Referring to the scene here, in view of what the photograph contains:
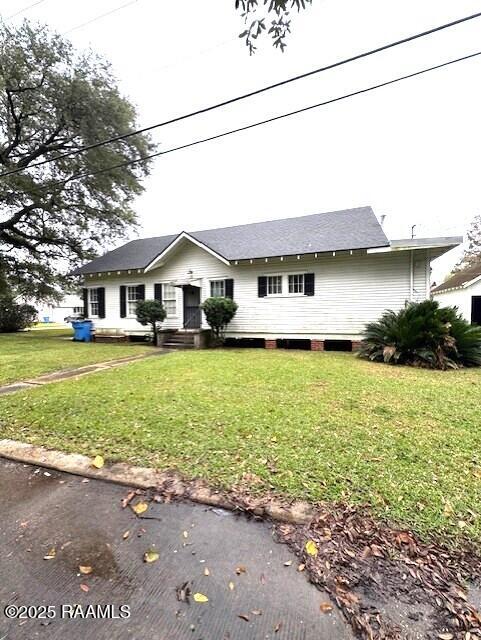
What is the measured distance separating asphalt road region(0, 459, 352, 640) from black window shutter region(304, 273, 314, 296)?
9229 millimetres

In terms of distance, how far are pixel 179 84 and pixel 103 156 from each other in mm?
9727

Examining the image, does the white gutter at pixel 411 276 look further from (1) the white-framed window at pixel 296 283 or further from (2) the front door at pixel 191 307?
(2) the front door at pixel 191 307

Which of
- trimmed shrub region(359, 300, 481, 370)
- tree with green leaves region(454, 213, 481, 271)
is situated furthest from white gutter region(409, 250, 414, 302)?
tree with green leaves region(454, 213, 481, 271)

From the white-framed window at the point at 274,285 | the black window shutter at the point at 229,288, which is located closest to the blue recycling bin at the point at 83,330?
the black window shutter at the point at 229,288

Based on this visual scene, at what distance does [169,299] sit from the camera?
13.2 meters

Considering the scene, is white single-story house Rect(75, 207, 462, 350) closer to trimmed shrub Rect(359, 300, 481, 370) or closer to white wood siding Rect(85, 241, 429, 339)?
white wood siding Rect(85, 241, 429, 339)

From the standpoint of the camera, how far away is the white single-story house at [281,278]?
9648mm

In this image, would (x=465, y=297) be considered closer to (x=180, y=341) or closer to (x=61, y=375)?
(x=180, y=341)

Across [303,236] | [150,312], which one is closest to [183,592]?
[150,312]

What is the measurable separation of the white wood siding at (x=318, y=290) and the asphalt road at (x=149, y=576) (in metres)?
9.04

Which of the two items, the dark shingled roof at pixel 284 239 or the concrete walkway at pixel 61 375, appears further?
the dark shingled roof at pixel 284 239

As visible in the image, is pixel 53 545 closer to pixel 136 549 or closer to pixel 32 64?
pixel 136 549

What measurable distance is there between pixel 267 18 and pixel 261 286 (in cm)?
884

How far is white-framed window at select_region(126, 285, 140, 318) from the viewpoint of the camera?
550 inches
